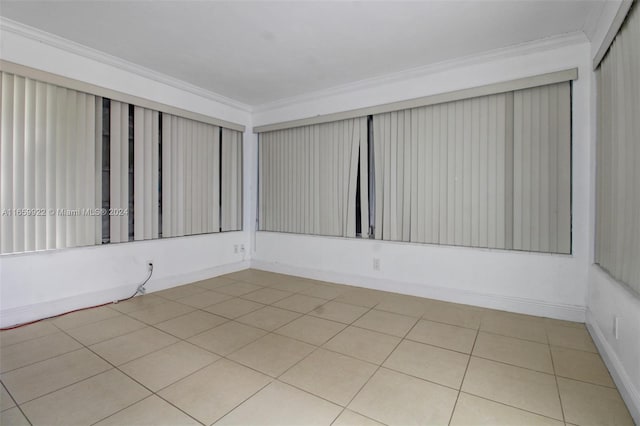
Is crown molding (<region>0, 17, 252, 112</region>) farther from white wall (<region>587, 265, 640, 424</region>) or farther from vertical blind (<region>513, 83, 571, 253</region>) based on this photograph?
white wall (<region>587, 265, 640, 424</region>)

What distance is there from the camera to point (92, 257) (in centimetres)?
319

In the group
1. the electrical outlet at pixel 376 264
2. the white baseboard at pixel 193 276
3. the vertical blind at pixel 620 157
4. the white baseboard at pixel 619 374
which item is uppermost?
the vertical blind at pixel 620 157

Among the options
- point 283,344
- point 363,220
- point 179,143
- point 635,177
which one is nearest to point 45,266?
point 179,143

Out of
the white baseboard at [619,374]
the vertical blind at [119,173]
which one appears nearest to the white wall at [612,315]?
the white baseboard at [619,374]

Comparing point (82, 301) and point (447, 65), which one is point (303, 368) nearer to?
point (82, 301)

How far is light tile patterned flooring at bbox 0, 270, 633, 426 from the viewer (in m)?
1.61

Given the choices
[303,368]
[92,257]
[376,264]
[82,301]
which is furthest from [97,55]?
[376,264]

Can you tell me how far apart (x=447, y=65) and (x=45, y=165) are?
4205mm

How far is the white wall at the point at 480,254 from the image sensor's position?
9.15 feet

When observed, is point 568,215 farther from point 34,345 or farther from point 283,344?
point 34,345

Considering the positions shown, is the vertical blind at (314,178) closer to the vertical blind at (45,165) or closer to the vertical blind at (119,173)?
the vertical blind at (119,173)

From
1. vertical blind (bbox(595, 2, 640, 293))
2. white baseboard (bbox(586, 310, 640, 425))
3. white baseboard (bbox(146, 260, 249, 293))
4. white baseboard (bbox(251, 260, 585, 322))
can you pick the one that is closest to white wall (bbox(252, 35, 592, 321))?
white baseboard (bbox(251, 260, 585, 322))

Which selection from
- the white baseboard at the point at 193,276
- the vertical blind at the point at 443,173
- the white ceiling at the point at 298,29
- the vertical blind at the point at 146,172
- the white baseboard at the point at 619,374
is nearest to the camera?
the white baseboard at the point at 619,374

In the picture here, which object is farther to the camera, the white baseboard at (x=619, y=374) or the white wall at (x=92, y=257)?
the white wall at (x=92, y=257)
